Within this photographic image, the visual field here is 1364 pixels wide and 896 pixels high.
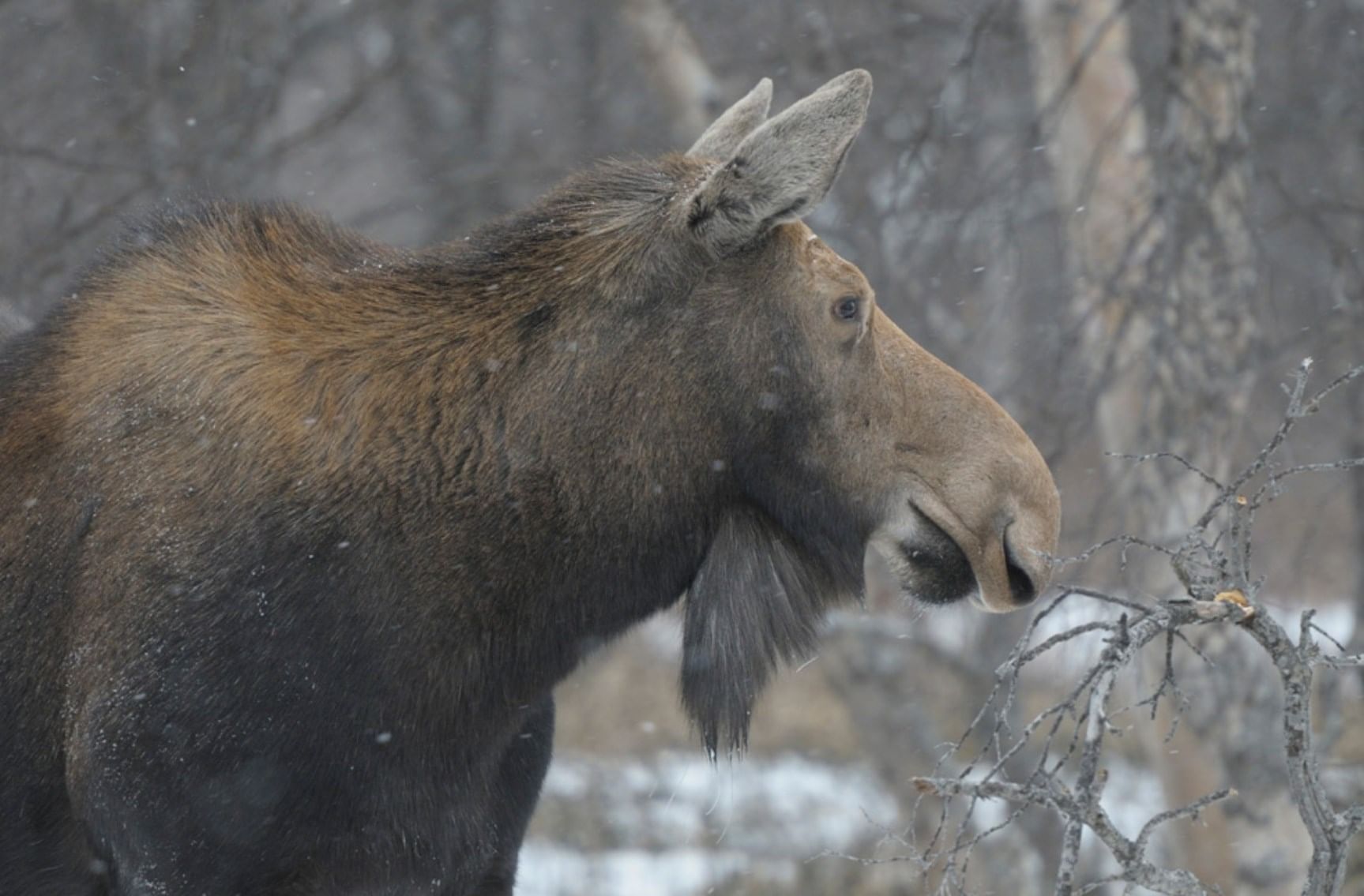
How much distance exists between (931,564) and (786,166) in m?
0.82

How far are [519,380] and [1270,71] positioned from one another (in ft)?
18.8

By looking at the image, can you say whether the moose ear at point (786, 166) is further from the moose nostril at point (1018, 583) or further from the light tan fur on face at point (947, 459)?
the moose nostril at point (1018, 583)

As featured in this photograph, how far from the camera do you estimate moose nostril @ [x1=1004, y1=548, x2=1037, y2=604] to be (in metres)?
3.07

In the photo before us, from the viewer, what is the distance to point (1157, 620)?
7.14 ft

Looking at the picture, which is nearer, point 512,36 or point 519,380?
point 519,380

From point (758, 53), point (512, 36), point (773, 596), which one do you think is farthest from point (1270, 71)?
point (773, 596)

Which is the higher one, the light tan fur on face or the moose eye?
the moose eye

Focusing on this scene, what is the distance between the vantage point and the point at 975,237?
6629 mm

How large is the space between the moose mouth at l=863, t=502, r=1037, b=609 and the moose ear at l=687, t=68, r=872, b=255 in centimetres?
62

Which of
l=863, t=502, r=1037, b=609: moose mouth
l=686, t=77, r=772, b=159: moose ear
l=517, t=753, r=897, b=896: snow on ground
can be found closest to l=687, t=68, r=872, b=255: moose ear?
l=686, t=77, r=772, b=159: moose ear

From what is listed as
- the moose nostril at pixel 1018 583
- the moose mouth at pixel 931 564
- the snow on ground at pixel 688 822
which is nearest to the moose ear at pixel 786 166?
the moose mouth at pixel 931 564

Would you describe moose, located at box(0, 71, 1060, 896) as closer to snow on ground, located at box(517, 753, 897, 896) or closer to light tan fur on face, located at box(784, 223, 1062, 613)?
light tan fur on face, located at box(784, 223, 1062, 613)

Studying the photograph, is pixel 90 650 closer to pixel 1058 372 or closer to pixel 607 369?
pixel 607 369

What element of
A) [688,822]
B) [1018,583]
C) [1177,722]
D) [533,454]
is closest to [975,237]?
[1018,583]
